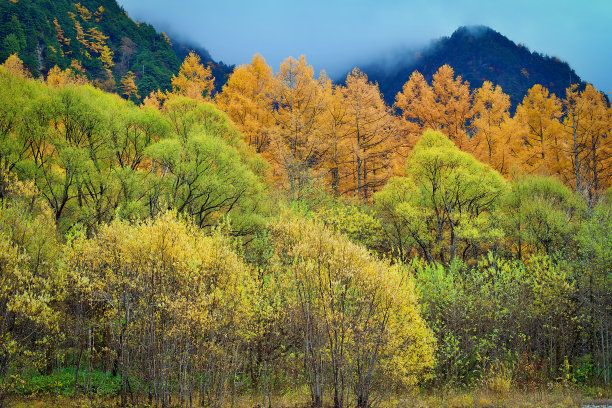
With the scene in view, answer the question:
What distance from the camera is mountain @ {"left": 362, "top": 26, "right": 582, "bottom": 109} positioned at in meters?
85.6

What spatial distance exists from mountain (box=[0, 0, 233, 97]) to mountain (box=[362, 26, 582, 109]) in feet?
187

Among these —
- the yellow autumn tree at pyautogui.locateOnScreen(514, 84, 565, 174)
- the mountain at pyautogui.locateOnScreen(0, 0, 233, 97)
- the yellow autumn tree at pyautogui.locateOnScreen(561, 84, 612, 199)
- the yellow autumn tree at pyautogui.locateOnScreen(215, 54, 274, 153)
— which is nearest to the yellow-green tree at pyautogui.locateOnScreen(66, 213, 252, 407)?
the yellow autumn tree at pyautogui.locateOnScreen(215, 54, 274, 153)

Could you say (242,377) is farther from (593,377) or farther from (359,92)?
(359,92)

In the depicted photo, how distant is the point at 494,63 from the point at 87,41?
94125 mm

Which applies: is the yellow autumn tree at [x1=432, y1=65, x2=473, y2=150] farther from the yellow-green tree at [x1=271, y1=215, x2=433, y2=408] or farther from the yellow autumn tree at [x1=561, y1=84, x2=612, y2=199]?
the yellow-green tree at [x1=271, y1=215, x2=433, y2=408]

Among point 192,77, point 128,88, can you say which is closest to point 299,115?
point 192,77

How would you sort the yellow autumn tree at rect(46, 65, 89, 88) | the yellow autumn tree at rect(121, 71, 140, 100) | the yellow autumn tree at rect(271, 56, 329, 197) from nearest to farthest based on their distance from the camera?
1. the yellow autumn tree at rect(271, 56, 329, 197)
2. the yellow autumn tree at rect(46, 65, 89, 88)
3. the yellow autumn tree at rect(121, 71, 140, 100)

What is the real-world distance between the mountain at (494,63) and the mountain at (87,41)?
5699 cm

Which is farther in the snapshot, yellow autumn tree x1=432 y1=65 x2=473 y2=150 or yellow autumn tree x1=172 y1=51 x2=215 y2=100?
yellow autumn tree x1=172 y1=51 x2=215 y2=100

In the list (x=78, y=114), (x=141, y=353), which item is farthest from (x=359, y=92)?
(x=141, y=353)

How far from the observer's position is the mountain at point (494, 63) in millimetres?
85562

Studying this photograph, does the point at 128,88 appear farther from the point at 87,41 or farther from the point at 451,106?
the point at 451,106

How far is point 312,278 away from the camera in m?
12.8

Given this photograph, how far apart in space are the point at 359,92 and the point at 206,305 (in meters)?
24.4
